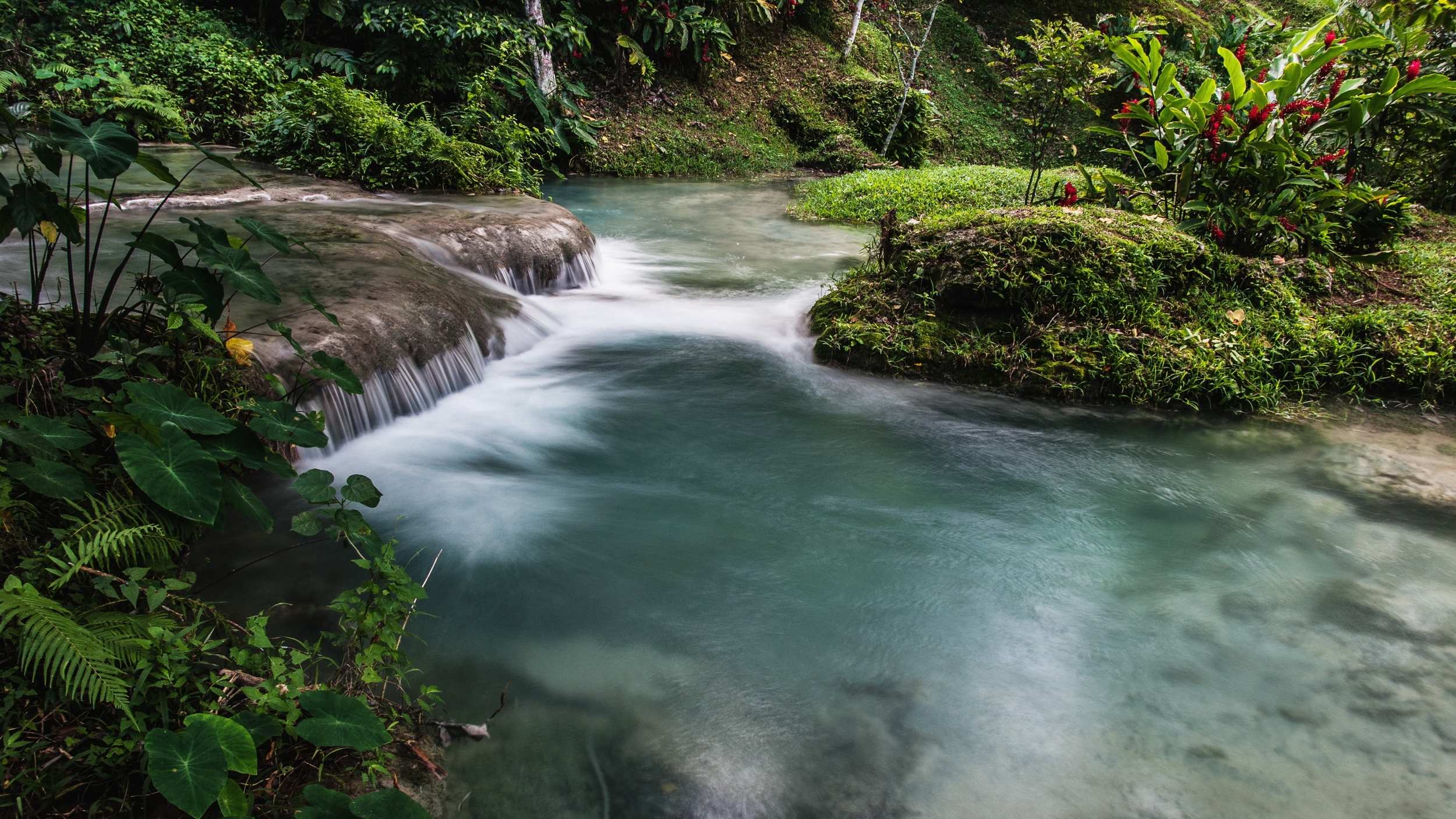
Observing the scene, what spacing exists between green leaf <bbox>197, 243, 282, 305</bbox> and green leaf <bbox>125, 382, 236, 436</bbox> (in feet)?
1.16

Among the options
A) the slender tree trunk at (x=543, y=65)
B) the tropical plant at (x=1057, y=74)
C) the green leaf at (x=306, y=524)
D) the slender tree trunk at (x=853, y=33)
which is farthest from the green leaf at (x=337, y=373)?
the slender tree trunk at (x=853, y=33)

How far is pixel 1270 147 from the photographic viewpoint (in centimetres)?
531

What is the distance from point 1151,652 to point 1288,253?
461 centimetres

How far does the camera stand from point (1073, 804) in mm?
2092

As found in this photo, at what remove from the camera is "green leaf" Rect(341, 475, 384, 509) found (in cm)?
212

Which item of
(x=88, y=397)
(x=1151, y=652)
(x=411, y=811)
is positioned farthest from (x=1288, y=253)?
(x=88, y=397)

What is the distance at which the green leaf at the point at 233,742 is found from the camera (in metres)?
1.52

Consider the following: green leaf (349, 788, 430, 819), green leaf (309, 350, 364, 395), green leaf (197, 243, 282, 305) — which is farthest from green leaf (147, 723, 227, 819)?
Result: green leaf (197, 243, 282, 305)

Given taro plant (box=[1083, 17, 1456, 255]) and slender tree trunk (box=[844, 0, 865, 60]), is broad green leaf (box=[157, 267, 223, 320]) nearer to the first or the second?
taro plant (box=[1083, 17, 1456, 255])

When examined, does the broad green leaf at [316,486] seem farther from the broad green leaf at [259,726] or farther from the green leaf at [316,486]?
the broad green leaf at [259,726]

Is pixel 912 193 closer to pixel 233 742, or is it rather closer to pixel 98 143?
pixel 98 143

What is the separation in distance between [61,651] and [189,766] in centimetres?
42

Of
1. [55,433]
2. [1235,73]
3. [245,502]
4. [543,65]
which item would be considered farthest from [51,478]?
[543,65]

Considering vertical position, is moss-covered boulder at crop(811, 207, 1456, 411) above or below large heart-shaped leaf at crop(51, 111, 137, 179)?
below
